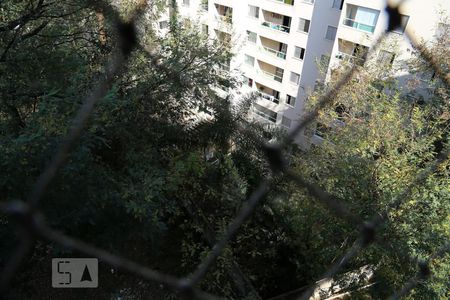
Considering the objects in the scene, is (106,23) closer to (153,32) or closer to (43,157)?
(153,32)

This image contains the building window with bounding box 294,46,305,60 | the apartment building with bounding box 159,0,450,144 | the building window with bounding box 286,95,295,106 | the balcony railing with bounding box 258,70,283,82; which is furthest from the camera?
the balcony railing with bounding box 258,70,283,82

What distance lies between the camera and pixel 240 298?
3.64m

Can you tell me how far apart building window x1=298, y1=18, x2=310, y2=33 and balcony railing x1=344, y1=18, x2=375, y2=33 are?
4.14ft

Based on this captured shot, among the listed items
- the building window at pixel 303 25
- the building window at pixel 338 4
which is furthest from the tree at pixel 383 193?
the building window at pixel 303 25

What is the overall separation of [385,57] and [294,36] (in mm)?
3234

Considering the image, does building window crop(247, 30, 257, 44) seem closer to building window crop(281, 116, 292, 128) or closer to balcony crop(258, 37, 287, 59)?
balcony crop(258, 37, 287, 59)

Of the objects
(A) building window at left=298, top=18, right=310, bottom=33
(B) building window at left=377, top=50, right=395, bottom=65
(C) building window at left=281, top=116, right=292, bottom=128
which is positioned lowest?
(B) building window at left=377, top=50, right=395, bottom=65

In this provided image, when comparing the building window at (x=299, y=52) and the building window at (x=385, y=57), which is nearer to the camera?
the building window at (x=385, y=57)

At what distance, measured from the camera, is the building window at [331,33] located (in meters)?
7.21

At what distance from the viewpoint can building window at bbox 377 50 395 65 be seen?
4.87 meters

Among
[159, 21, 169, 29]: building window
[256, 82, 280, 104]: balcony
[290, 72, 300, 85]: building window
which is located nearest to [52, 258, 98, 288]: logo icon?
[159, 21, 169, 29]: building window

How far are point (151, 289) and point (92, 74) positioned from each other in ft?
6.85

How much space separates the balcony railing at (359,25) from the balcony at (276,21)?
178cm

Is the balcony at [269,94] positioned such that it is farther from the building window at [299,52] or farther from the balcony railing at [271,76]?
the building window at [299,52]
